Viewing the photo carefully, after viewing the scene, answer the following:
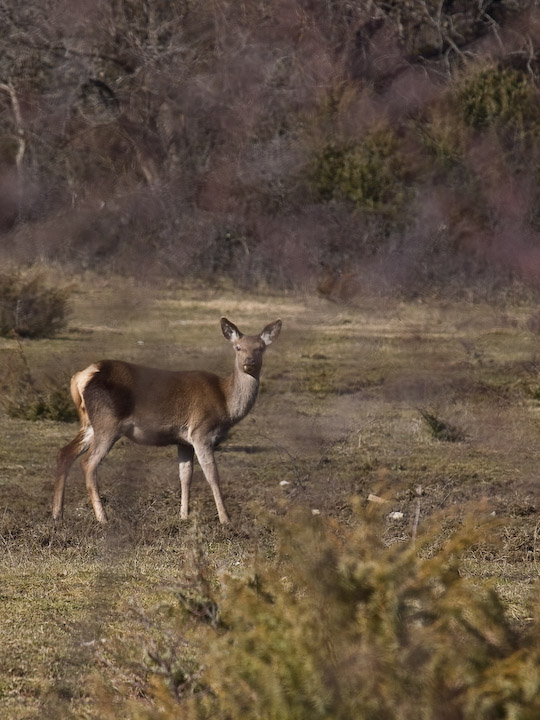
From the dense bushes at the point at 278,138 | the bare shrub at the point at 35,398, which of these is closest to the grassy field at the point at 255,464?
the bare shrub at the point at 35,398

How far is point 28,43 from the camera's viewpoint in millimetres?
29812

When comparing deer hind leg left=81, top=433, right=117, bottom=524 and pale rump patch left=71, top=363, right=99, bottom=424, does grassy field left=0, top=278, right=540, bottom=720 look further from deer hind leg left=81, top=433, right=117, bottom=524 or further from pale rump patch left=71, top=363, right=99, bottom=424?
pale rump patch left=71, top=363, right=99, bottom=424

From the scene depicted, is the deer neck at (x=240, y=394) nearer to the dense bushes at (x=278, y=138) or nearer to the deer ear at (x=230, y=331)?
the deer ear at (x=230, y=331)

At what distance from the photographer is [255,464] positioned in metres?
9.95

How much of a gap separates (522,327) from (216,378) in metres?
9.55

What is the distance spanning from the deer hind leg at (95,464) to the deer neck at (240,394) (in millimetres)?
809

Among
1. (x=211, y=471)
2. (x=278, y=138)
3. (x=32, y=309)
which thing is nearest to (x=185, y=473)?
(x=211, y=471)

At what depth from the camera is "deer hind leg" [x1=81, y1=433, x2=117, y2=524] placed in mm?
7738

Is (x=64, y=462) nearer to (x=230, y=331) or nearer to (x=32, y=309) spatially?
(x=230, y=331)

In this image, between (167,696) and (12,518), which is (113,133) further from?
(167,696)

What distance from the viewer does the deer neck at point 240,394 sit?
8438mm

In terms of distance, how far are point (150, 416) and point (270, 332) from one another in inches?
52.8

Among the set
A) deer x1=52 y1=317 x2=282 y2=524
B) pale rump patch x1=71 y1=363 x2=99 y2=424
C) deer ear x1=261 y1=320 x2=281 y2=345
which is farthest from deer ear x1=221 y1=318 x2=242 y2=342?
pale rump patch x1=71 y1=363 x2=99 y2=424

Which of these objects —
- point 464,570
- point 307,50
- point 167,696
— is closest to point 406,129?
point 307,50
